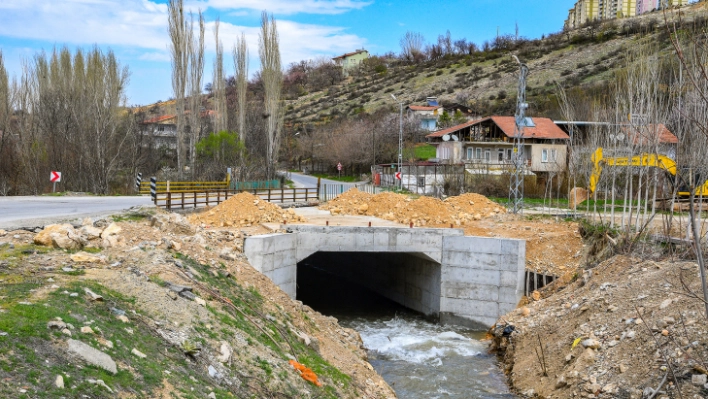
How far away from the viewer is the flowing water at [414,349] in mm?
16203

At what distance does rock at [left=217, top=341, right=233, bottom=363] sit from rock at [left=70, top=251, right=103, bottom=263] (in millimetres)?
3399

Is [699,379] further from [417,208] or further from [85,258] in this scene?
[417,208]

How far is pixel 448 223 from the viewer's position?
26031mm

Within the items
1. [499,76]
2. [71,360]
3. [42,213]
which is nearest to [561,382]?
[71,360]

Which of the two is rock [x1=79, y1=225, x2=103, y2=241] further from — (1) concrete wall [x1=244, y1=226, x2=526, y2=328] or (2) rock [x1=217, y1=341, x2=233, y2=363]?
(1) concrete wall [x1=244, y1=226, x2=526, y2=328]

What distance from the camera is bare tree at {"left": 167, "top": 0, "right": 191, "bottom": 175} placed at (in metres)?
41.9

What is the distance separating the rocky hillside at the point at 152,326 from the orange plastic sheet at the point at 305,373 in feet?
0.13

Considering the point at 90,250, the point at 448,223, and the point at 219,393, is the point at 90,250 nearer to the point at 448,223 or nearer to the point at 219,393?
the point at 219,393

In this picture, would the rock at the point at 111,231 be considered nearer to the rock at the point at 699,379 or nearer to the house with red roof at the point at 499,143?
the rock at the point at 699,379

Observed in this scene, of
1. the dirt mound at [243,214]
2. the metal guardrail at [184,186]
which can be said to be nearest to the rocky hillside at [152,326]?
the dirt mound at [243,214]

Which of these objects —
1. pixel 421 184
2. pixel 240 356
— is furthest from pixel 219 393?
pixel 421 184

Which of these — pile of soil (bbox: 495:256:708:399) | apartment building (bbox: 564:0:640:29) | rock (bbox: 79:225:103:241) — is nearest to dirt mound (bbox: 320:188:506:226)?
pile of soil (bbox: 495:256:708:399)

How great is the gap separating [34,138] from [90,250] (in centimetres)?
3422

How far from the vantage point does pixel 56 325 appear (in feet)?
27.9
